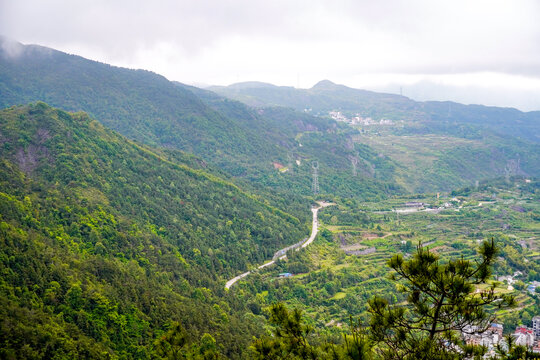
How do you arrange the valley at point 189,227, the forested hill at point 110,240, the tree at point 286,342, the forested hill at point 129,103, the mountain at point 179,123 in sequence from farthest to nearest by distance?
the forested hill at point 129,103 → the mountain at point 179,123 → the valley at point 189,227 → the forested hill at point 110,240 → the tree at point 286,342

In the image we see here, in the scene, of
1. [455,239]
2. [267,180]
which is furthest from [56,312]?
[267,180]

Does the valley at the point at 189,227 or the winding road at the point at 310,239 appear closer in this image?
the valley at the point at 189,227

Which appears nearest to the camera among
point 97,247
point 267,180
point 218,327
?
point 218,327

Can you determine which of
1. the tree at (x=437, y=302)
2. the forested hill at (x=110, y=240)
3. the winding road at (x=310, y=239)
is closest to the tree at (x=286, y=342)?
the tree at (x=437, y=302)

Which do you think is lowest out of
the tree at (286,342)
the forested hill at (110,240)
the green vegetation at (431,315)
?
the forested hill at (110,240)

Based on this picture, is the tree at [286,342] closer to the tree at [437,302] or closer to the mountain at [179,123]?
the tree at [437,302]

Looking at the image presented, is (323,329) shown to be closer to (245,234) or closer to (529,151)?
(245,234)

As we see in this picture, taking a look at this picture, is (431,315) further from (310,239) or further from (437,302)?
(310,239)
